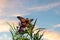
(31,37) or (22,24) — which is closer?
(22,24)

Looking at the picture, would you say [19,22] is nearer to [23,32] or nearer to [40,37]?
[23,32]

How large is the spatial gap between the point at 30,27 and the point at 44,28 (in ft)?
1.41

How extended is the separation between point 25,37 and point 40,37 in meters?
0.37

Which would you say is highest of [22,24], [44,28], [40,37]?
[22,24]

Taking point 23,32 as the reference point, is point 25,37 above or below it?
below

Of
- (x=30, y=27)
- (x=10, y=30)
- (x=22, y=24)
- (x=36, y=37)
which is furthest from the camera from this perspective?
(x=10, y=30)

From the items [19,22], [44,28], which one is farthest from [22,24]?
[44,28]

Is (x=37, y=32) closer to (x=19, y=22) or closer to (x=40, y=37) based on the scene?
(x=40, y=37)

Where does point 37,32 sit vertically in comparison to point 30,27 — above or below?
below

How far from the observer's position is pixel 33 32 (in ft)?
8.80

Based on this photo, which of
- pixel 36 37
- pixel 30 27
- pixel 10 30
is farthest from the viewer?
pixel 10 30

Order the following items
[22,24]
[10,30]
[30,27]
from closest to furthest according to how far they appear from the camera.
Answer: [22,24] → [30,27] → [10,30]

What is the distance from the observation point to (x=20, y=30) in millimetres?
2324

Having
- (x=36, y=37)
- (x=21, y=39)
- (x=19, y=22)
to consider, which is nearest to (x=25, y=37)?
(x=21, y=39)
